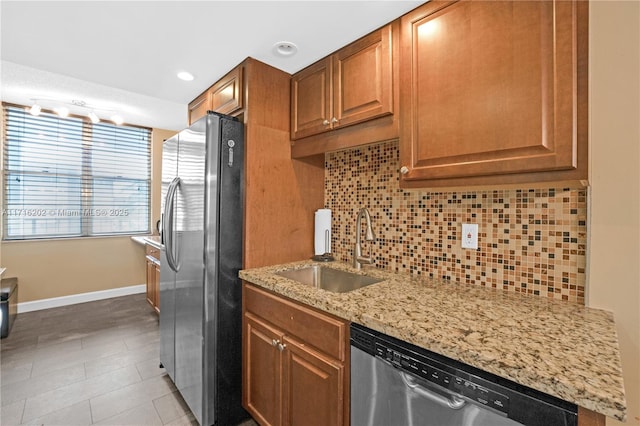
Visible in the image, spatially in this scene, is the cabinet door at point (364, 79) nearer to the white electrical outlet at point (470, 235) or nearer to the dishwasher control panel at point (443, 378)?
the white electrical outlet at point (470, 235)

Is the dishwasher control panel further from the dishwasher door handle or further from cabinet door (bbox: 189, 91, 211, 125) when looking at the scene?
cabinet door (bbox: 189, 91, 211, 125)

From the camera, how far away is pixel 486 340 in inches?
33.6

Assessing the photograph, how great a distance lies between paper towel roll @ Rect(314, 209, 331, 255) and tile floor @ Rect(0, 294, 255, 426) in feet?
4.37

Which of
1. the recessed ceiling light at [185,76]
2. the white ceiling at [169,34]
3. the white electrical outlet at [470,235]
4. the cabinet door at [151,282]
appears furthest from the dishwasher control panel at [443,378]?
the cabinet door at [151,282]

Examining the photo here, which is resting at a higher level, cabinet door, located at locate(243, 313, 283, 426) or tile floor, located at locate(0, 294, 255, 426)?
cabinet door, located at locate(243, 313, 283, 426)

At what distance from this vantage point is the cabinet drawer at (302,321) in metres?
1.20

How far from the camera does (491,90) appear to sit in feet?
3.72

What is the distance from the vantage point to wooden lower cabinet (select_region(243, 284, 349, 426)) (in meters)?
1.20

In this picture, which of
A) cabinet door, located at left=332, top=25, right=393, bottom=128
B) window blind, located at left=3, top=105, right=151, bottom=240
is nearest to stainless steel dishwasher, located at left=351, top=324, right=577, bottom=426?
cabinet door, located at left=332, top=25, right=393, bottom=128

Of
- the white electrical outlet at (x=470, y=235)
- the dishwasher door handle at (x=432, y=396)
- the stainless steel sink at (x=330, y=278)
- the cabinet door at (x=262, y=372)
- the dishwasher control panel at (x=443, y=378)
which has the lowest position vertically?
the cabinet door at (x=262, y=372)

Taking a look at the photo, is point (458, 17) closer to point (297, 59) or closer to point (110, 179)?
point (297, 59)

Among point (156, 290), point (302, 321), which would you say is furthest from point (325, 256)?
point (156, 290)

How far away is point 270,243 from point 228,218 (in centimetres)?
33

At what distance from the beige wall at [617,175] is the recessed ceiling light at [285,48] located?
1.36 m
